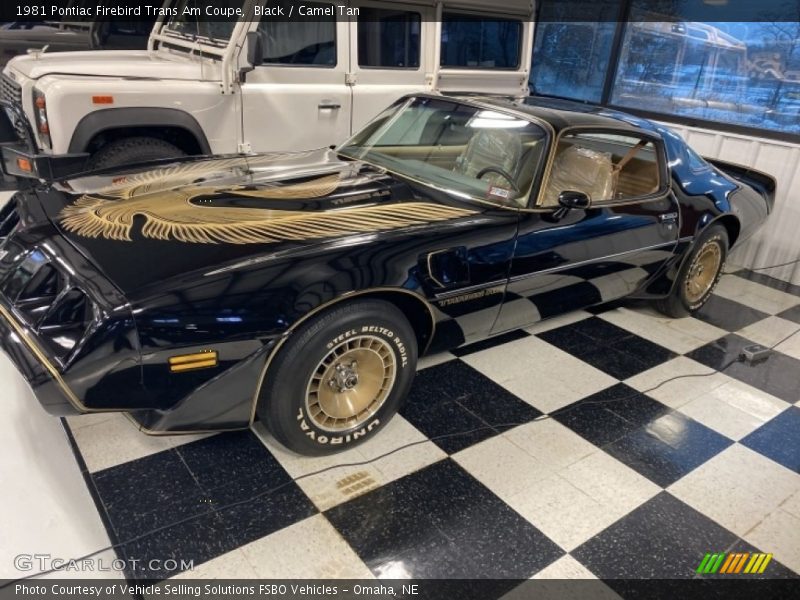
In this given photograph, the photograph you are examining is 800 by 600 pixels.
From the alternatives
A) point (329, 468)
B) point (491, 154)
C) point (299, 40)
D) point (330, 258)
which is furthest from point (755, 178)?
point (329, 468)

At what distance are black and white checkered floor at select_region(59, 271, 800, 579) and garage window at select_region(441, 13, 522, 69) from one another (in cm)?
280

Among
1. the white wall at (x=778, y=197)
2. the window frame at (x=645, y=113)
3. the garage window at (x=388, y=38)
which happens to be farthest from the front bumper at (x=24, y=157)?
the white wall at (x=778, y=197)

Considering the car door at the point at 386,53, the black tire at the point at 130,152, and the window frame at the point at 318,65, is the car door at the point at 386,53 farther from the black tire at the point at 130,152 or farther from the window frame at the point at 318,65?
the black tire at the point at 130,152

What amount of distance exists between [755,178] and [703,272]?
817mm

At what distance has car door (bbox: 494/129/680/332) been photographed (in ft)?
7.92

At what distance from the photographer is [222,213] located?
2.03 meters

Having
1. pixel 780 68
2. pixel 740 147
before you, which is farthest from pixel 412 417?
pixel 780 68

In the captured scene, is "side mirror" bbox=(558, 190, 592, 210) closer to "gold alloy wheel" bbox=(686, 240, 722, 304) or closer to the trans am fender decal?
the trans am fender decal

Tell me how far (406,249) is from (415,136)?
1.04 metres

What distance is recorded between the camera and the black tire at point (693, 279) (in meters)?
3.26

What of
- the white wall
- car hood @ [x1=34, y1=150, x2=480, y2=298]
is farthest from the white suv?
the white wall

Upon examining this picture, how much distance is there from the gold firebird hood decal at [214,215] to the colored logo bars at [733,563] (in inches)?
56.3

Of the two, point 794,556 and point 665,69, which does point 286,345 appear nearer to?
point 794,556

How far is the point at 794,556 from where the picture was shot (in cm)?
185
